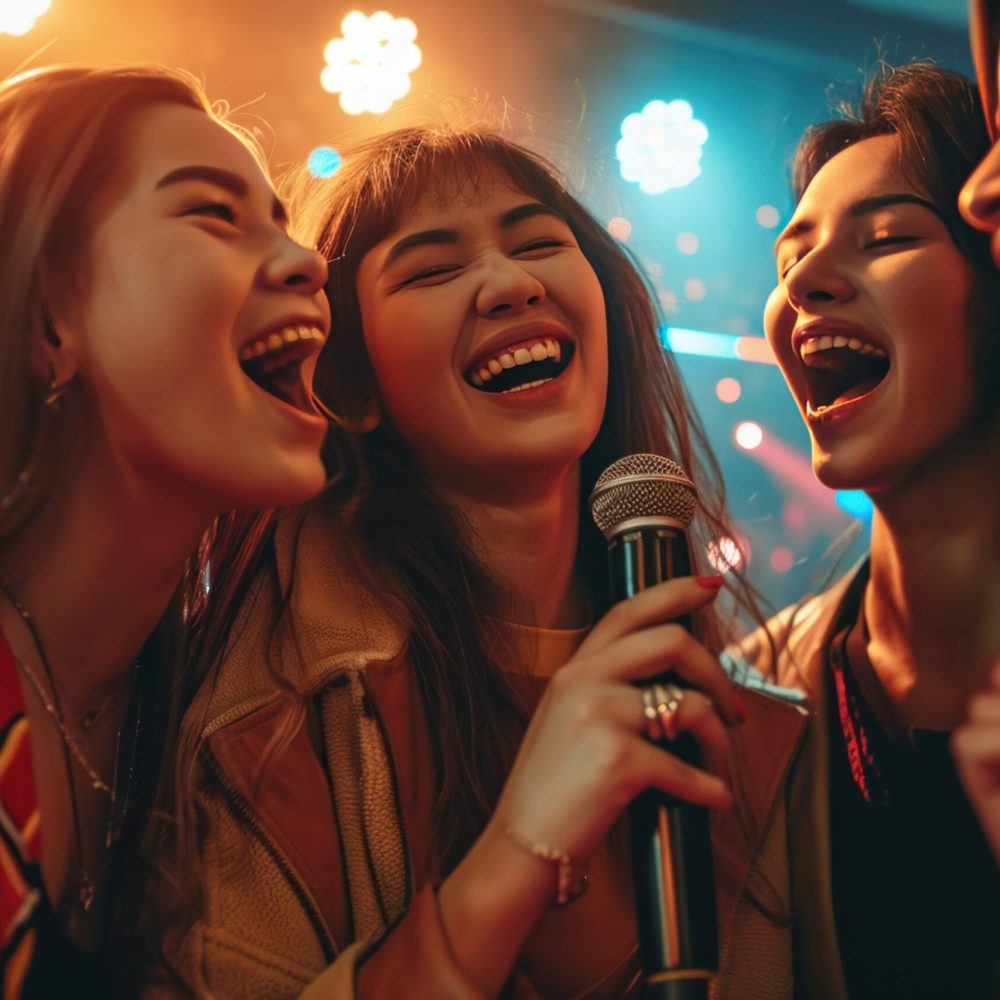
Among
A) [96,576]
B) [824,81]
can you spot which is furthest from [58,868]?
[824,81]

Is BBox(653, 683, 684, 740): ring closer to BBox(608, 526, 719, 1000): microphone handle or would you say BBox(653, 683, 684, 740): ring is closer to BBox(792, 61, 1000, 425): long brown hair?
BBox(608, 526, 719, 1000): microphone handle

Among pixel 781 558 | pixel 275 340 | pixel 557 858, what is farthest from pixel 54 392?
pixel 781 558

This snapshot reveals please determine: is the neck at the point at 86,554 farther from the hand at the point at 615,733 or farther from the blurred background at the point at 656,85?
the blurred background at the point at 656,85

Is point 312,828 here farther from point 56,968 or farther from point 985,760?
point 985,760

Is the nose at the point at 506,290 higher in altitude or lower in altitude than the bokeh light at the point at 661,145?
higher

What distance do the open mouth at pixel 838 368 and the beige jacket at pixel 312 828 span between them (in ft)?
1.53

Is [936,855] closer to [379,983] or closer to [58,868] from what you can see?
[379,983]

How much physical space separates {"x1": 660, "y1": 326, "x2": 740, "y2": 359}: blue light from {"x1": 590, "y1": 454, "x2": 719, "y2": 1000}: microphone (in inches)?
45.5

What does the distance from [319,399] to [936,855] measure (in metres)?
0.68

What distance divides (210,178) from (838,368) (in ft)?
1.92

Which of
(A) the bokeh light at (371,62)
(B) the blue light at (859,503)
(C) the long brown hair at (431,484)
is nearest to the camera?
(C) the long brown hair at (431,484)

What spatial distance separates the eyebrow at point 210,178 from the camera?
2.64 ft

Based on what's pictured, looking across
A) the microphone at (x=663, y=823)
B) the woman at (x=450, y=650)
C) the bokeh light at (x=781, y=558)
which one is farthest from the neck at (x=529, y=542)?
the bokeh light at (x=781, y=558)

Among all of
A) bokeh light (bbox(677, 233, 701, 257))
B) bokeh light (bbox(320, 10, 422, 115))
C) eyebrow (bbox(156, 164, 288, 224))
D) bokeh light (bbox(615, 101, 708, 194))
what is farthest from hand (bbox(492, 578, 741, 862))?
bokeh light (bbox(677, 233, 701, 257))
